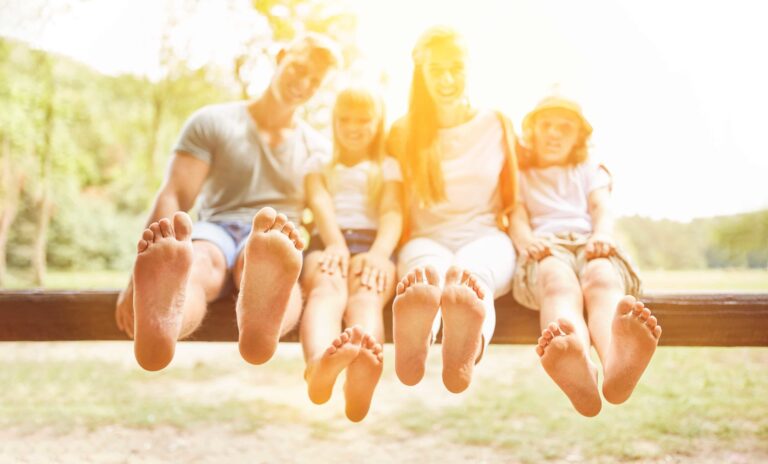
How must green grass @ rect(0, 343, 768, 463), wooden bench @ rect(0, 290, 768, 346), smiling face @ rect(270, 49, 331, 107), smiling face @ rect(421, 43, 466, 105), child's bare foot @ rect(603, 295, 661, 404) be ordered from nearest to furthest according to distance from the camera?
child's bare foot @ rect(603, 295, 661, 404) → wooden bench @ rect(0, 290, 768, 346) → smiling face @ rect(421, 43, 466, 105) → smiling face @ rect(270, 49, 331, 107) → green grass @ rect(0, 343, 768, 463)

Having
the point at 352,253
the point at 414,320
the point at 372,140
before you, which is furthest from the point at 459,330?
the point at 372,140

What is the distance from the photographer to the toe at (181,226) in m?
1.41

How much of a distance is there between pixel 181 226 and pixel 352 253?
2.06 feet

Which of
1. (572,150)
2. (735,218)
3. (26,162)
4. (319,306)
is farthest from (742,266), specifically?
(26,162)

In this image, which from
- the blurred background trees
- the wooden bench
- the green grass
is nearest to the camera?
the wooden bench

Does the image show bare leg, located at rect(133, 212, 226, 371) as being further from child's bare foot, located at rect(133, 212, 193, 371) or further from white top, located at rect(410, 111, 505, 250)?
white top, located at rect(410, 111, 505, 250)

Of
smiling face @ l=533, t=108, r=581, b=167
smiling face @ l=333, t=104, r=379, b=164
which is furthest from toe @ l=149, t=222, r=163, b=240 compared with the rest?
smiling face @ l=533, t=108, r=581, b=167

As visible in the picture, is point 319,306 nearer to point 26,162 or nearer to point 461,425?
point 461,425

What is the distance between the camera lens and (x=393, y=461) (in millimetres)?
3406

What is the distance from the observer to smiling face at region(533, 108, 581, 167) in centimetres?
202

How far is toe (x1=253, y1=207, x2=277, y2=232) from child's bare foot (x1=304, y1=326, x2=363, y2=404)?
11.3 inches

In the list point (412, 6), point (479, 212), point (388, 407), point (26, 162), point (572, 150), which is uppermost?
point (412, 6)

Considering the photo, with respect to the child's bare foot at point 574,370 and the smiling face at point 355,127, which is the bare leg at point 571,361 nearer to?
the child's bare foot at point 574,370

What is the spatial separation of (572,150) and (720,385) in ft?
12.6
